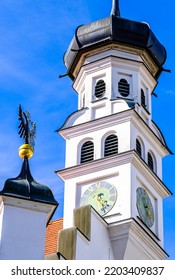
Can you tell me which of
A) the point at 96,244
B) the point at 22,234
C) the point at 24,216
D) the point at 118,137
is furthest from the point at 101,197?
the point at 22,234

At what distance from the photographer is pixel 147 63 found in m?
29.9

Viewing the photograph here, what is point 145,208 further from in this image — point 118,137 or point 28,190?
point 28,190

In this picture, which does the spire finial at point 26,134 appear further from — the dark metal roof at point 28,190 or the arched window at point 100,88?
the arched window at point 100,88

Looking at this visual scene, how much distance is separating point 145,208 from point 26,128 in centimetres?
678

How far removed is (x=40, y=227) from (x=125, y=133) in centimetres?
940

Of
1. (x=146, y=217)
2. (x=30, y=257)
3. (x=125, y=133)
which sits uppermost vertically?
(x=125, y=133)

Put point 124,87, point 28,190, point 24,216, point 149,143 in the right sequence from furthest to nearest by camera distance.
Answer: point 124,87 → point 149,143 → point 28,190 → point 24,216

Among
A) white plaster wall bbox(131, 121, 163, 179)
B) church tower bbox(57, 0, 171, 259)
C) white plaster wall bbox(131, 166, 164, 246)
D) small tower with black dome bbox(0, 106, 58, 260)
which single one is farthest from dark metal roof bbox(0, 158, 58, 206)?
white plaster wall bbox(131, 121, 163, 179)

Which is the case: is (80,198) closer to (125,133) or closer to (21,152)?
(125,133)

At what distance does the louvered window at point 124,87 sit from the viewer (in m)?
28.7

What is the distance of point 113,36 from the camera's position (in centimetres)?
2936

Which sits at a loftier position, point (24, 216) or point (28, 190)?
point (28, 190)

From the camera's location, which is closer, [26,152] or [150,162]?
[26,152]

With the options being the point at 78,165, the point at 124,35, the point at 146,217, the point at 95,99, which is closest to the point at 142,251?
the point at 146,217
